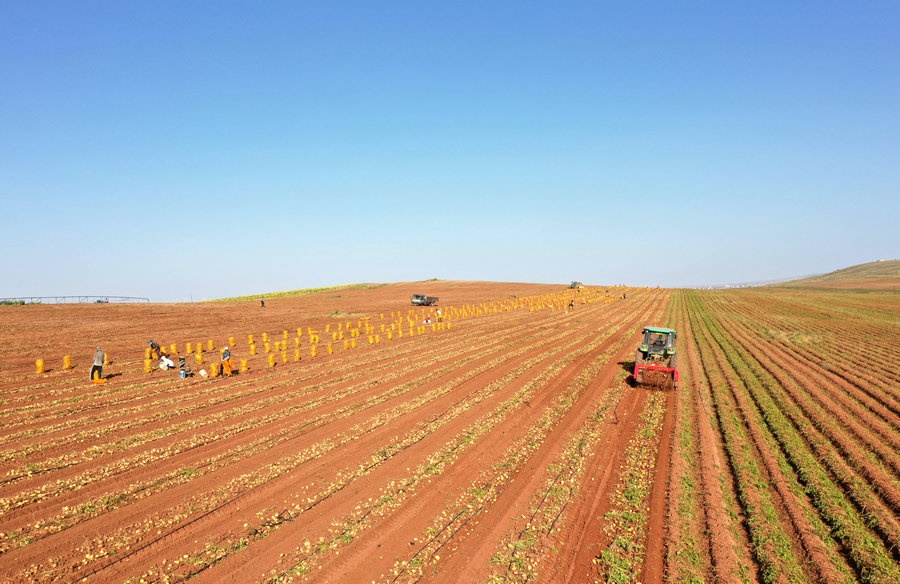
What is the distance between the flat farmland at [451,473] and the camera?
767 centimetres

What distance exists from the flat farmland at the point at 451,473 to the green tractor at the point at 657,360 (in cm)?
59

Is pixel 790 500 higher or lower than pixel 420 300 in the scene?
lower

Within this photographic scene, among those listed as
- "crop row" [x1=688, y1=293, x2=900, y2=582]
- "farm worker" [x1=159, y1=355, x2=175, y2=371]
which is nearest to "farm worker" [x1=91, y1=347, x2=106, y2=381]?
"farm worker" [x1=159, y1=355, x2=175, y2=371]

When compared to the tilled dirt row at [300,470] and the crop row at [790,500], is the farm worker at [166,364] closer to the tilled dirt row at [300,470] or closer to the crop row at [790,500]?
the tilled dirt row at [300,470]

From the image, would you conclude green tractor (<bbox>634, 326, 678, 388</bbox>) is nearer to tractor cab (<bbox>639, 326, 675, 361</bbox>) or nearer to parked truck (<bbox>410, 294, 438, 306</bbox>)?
tractor cab (<bbox>639, 326, 675, 361</bbox>)

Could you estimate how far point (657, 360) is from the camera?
760 inches

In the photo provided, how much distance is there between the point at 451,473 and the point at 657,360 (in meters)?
12.7

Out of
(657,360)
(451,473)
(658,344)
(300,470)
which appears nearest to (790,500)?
(451,473)

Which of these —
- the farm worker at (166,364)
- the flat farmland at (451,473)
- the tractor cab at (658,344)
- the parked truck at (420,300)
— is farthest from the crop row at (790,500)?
the parked truck at (420,300)

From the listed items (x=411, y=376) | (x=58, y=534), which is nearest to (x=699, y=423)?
(x=411, y=376)

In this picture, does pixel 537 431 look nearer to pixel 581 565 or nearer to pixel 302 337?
pixel 581 565

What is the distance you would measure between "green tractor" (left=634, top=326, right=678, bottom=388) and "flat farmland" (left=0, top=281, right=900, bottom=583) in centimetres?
59

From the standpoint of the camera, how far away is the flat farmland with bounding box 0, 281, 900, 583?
7668 mm

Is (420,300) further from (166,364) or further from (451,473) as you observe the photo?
(451,473)
